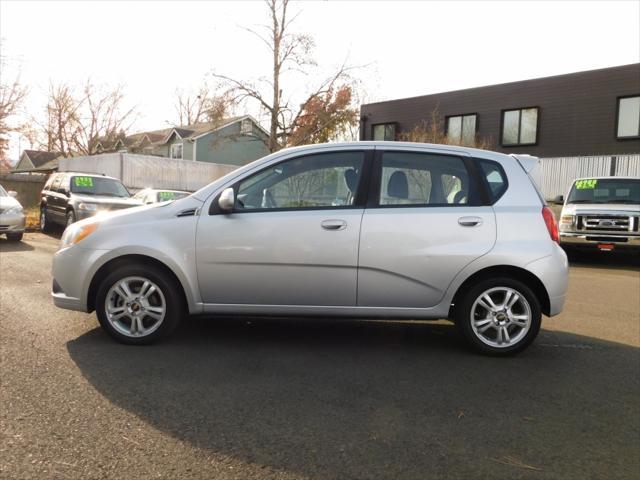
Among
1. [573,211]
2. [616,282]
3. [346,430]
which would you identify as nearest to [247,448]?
[346,430]

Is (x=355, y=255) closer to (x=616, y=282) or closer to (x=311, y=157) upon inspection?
(x=311, y=157)

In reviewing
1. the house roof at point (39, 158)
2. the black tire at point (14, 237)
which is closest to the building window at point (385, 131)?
the black tire at point (14, 237)

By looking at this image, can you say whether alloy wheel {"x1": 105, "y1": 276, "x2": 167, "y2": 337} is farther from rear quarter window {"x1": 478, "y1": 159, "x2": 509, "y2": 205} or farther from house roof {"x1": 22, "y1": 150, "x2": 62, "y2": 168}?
house roof {"x1": 22, "y1": 150, "x2": 62, "y2": 168}

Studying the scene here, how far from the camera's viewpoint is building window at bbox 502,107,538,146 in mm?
26391

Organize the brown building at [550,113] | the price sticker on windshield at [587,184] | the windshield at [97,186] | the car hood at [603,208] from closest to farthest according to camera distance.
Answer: the car hood at [603,208] → the price sticker on windshield at [587,184] → the windshield at [97,186] → the brown building at [550,113]

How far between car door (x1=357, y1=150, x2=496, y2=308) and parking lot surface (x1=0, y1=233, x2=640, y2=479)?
0.58 m

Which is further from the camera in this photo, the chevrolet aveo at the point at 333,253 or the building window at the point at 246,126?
the building window at the point at 246,126

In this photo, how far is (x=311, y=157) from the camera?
4715 mm

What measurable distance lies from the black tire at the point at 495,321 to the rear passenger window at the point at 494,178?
703mm

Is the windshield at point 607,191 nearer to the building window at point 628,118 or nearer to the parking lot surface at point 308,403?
the parking lot surface at point 308,403

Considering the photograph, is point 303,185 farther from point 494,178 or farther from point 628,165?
point 628,165

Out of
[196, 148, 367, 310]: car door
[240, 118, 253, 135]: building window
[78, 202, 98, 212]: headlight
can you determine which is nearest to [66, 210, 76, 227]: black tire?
[78, 202, 98, 212]: headlight

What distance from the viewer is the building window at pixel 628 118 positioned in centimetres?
2325

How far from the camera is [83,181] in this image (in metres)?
14.5
